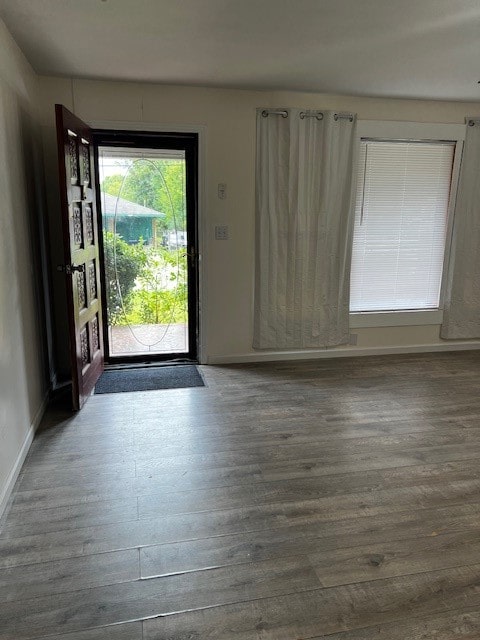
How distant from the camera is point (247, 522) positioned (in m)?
2.15

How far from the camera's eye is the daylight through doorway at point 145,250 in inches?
160

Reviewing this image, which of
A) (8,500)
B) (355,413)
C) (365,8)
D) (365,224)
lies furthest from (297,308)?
(8,500)

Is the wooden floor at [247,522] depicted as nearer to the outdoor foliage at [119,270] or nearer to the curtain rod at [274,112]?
the outdoor foliage at [119,270]

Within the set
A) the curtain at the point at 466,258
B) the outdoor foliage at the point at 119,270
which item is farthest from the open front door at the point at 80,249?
the curtain at the point at 466,258

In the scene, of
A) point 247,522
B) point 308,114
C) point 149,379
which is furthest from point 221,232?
point 247,522

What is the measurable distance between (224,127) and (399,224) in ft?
6.23

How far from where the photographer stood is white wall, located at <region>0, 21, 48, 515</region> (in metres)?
2.45

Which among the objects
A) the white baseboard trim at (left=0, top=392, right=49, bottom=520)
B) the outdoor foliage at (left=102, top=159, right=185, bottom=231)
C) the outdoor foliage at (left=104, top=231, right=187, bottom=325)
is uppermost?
the outdoor foliage at (left=102, top=159, right=185, bottom=231)

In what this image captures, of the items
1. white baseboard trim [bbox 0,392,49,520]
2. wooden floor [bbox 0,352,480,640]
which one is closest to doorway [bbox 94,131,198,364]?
wooden floor [bbox 0,352,480,640]

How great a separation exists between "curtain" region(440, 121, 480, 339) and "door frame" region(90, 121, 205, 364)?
2.50 m

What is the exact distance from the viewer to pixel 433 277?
4.70 metres

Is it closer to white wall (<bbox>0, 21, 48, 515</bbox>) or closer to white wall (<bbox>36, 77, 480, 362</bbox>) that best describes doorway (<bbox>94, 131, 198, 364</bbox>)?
white wall (<bbox>36, 77, 480, 362</bbox>)

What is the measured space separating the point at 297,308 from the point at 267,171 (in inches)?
49.7

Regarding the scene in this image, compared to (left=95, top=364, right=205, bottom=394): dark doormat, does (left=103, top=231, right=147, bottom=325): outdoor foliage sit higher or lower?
higher
